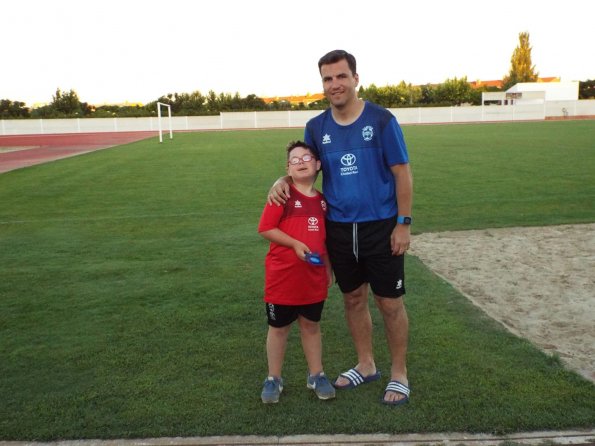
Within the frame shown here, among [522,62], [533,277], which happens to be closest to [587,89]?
[522,62]

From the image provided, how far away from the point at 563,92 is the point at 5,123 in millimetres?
58701

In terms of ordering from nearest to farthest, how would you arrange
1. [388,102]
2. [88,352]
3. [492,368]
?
1. [492,368]
2. [88,352]
3. [388,102]

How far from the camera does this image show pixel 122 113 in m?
61.7

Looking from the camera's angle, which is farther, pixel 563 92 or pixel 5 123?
pixel 563 92

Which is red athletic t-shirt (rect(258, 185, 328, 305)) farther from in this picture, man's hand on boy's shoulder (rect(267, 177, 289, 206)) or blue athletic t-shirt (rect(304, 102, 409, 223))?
blue athletic t-shirt (rect(304, 102, 409, 223))

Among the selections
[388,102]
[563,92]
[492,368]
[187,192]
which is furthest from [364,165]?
[563,92]

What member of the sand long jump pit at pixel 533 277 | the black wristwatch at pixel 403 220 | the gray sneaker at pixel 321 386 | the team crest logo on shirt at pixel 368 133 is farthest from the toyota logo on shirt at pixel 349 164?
the sand long jump pit at pixel 533 277

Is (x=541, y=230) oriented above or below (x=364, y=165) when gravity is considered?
below

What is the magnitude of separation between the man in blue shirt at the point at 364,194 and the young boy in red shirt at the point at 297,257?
9cm

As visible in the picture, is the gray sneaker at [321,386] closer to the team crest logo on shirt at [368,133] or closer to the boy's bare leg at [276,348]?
the boy's bare leg at [276,348]

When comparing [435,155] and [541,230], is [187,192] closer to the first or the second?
[541,230]

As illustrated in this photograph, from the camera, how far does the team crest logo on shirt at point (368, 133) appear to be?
127 inches

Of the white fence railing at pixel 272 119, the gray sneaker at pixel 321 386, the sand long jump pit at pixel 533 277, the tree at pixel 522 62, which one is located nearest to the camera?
the gray sneaker at pixel 321 386

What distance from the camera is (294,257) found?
10.8 feet
